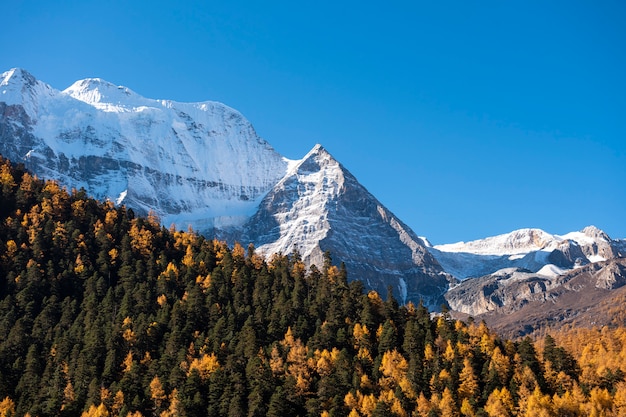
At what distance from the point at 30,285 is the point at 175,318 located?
37.7 metres

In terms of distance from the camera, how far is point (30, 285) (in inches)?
7697

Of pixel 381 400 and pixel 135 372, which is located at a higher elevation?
pixel 135 372

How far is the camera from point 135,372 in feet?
528

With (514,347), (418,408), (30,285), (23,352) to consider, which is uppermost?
(30,285)

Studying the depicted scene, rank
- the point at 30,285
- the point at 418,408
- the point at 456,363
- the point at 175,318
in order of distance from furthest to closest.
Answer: the point at 30,285
the point at 175,318
the point at 456,363
the point at 418,408

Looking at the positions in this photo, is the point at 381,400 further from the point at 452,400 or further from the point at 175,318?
the point at 175,318

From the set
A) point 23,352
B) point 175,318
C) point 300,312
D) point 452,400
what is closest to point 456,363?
point 452,400

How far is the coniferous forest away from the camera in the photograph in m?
154

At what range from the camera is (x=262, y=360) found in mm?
165625

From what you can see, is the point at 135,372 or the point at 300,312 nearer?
the point at 135,372

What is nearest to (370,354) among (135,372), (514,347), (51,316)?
(514,347)

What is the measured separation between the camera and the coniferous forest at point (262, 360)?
154 meters

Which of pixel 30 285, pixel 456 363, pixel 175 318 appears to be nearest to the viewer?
pixel 456 363

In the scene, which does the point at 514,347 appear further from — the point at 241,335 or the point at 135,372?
the point at 135,372
